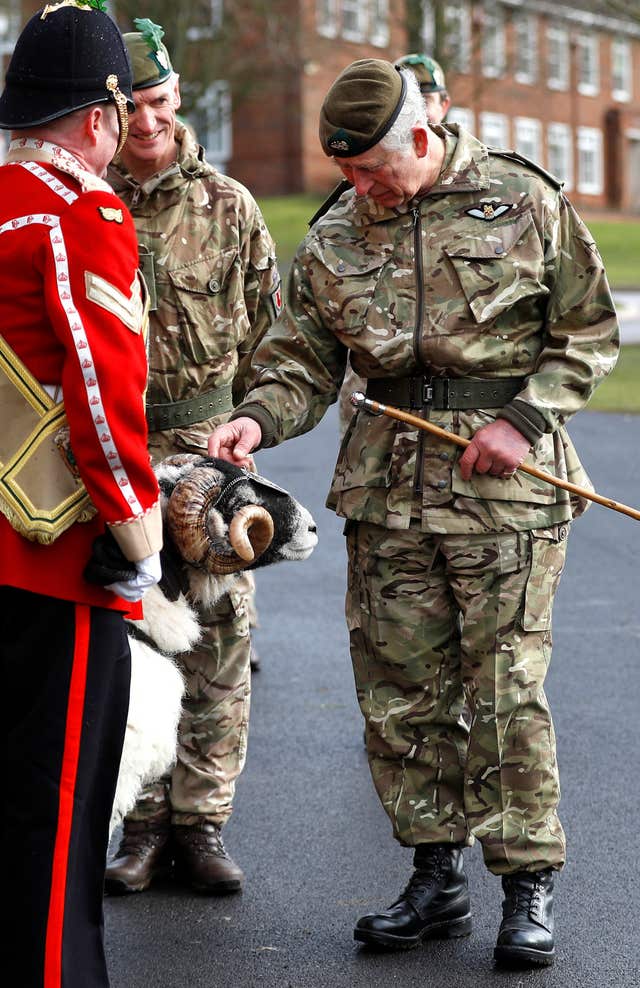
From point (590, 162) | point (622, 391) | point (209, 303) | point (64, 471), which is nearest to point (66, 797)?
point (64, 471)

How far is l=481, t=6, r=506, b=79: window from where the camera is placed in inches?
1593

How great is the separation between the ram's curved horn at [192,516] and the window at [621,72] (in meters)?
56.5

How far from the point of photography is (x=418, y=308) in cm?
427

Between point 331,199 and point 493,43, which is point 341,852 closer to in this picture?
point 331,199

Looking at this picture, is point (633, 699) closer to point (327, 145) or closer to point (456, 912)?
point (456, 912)

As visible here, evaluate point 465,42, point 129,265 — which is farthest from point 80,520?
point 465,42

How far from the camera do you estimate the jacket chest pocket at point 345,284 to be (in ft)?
14.2

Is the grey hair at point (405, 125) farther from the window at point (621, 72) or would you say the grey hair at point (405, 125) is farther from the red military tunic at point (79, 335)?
the window at point (621, 72)

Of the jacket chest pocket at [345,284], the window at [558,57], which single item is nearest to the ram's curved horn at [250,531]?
the jacket chest pocket at [345,284]

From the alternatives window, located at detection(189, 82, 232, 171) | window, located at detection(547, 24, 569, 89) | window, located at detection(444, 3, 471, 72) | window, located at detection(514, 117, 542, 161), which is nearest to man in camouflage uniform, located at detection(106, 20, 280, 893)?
window, located at detection(189, 82, 232, 171)

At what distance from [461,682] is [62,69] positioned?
2128 millimetres

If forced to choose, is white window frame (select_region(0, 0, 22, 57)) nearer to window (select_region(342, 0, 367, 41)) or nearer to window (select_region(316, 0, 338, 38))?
window (select_region(316, 0, 338, 38))

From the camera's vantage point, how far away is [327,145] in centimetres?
425

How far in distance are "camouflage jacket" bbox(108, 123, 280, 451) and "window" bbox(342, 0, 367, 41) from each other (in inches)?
1602
